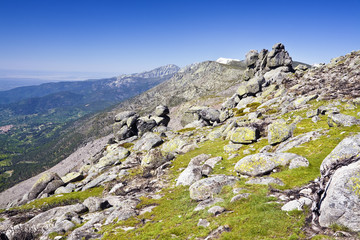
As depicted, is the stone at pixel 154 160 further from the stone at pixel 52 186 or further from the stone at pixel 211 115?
the stone at pixel 211 115

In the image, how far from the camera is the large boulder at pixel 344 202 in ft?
34.4

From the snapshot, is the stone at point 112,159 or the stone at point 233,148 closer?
the stone at point 233,148

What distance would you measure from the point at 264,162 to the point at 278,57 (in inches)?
4934

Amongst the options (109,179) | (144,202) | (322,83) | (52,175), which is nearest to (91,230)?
(144,202)

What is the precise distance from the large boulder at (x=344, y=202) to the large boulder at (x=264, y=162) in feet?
31.3

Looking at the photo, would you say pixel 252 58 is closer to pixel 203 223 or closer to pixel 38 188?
pixel 38 188

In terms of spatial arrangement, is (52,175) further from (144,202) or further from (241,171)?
(241,171)

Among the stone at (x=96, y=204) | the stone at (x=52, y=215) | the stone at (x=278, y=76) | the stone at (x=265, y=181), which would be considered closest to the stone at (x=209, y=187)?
the stone at (x=265, y=181)

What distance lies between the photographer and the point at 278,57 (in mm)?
123812

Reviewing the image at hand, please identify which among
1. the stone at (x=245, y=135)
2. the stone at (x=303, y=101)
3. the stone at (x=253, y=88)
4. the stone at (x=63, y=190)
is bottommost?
the stone at (x=63, y=190)

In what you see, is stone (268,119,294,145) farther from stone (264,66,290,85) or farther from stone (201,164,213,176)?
stone (264,66,290,85)

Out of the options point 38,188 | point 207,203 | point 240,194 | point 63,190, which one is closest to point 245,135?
point 240,194

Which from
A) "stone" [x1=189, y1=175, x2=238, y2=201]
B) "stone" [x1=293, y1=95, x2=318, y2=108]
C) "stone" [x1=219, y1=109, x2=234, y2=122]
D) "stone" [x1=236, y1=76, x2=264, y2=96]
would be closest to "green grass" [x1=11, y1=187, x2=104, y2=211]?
"stone" [x1=189, y1=175, x2=238, y2=201]

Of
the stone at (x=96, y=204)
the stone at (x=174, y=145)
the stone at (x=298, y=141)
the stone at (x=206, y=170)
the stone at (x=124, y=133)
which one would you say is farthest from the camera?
the stone at (x=124, y=133)
